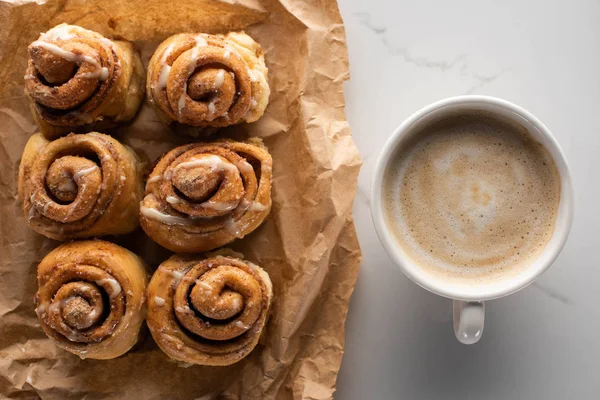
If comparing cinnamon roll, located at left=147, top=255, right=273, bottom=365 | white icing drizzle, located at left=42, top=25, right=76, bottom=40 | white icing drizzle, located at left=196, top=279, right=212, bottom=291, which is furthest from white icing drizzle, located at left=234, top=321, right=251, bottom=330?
Answer: white icing drizzle, located at left=42, top=25, right=76, bottom=40

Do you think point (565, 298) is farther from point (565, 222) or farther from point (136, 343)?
point (136, 343)

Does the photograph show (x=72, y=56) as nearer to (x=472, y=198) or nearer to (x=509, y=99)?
(x=472, y=198)

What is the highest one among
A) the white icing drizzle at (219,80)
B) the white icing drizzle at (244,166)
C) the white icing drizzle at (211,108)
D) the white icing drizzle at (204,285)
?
the white icing drizzle at (219,80)

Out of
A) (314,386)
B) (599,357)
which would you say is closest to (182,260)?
(314,386)

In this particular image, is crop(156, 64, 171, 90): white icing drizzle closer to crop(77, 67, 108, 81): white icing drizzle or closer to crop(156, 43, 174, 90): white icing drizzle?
crop(156, 43, 174, 90): white icing drizzle

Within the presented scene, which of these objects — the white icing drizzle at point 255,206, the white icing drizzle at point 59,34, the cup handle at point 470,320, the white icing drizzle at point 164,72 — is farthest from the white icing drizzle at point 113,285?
the cup handle at point 470,320

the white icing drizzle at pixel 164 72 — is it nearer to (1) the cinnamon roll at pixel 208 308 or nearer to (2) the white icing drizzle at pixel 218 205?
(2) the white icing drizzle at pixel 218 205
